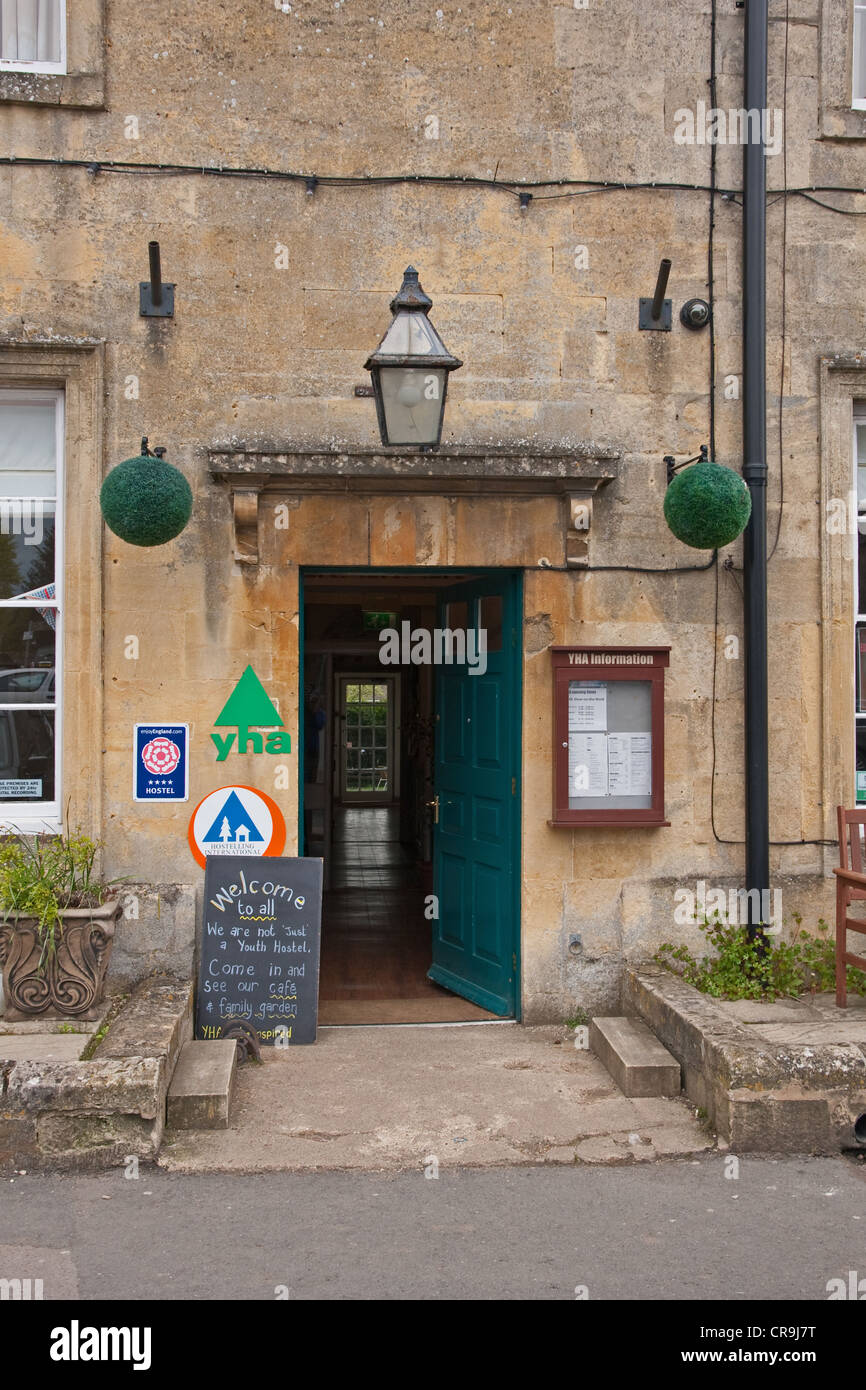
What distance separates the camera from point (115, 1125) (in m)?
4.71

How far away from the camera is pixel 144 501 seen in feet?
18.1

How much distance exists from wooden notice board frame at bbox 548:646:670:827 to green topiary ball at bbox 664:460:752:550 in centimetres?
79

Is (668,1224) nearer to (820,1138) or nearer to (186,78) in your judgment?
(820,1138)

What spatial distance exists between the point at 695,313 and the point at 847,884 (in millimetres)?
3150

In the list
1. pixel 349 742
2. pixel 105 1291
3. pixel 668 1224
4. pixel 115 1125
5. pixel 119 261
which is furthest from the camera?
pixel 349 742

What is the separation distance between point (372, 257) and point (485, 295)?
25.1 inches

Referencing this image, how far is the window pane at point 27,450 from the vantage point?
6312mm

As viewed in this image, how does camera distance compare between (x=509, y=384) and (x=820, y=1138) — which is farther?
(x=509, y=384)

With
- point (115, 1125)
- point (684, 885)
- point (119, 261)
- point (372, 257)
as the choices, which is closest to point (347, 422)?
point (372, 257)

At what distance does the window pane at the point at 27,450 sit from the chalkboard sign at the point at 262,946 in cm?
220

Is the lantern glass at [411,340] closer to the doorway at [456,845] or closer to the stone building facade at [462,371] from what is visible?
the stone building facade at [462,371]

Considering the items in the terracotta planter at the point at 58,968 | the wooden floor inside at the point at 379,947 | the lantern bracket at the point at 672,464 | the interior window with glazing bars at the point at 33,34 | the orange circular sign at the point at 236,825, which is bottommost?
the wooden floor inside at the point at 379,947

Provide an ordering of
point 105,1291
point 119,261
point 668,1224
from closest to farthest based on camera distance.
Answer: point 105,1291 → point 668,1224 → point 119,261

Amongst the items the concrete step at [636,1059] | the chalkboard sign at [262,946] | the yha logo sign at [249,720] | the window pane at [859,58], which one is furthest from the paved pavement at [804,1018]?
the window pane at [859,58]
